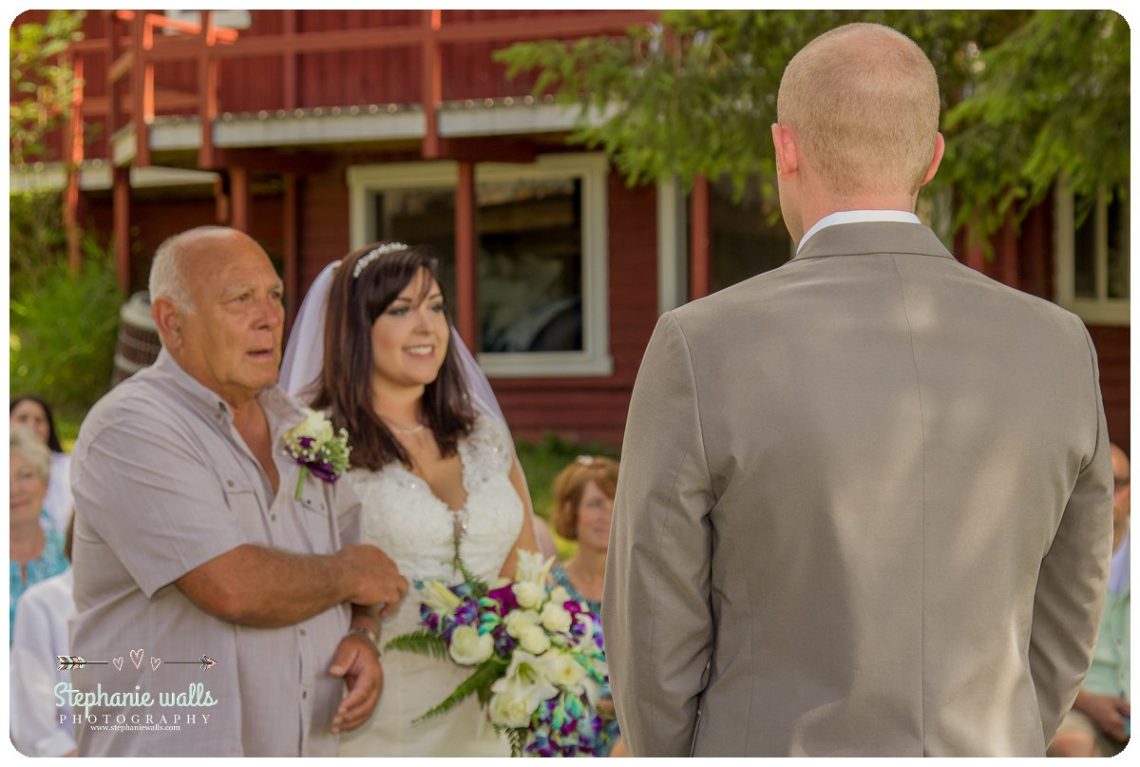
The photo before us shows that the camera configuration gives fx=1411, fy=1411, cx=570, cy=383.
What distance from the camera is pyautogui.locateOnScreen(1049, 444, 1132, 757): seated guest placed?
→ 4.31m

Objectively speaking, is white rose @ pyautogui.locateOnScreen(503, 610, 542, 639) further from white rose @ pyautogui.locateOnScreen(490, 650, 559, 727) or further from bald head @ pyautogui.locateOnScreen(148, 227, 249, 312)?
bald head @ pyautogui.locateOnScreen(148, 227, 249, 312)

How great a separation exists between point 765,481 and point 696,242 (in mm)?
6114

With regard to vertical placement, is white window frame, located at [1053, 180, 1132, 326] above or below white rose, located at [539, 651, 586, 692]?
above

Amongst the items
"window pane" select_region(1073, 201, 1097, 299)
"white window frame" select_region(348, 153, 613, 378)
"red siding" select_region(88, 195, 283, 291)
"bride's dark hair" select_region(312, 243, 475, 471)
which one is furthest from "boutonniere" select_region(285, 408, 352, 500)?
"window pane" select_region(1073, 201, 1097, 299)

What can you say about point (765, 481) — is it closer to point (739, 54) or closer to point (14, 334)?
point (739, 54)

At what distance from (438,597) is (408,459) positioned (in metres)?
0.35

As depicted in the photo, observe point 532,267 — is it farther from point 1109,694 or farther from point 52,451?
point 1109,694

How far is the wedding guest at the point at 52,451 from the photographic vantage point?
4.47 m

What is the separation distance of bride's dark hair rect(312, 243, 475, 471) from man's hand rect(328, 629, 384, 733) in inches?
17.2

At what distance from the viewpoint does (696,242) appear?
26.1 ft

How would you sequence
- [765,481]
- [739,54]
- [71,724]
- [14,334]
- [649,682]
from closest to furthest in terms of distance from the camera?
1. [765,481]
2. [649,682]
3. [71,724]
4. [739,54]
5. [14,334]

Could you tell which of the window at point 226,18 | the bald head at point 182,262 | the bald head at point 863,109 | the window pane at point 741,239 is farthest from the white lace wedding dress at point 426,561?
the window at point 226,18

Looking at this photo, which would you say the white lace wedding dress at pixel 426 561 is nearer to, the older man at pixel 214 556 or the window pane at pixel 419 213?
the older man at pixel 214 556

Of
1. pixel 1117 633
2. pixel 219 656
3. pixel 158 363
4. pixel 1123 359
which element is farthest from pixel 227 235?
pixel 1123 359
